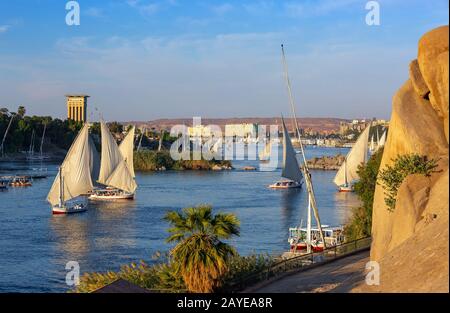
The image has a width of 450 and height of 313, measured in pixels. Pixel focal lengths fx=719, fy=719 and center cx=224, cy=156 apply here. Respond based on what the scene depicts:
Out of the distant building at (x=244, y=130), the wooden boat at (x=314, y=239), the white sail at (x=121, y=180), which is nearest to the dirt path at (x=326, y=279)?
the wooden boat at (x=314, y=239)

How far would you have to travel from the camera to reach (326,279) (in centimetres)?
1383

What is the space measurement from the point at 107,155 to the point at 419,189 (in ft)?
117

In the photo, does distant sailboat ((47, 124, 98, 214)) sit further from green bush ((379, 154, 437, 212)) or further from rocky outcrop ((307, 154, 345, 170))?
rocky outcrop ((307, 154, 345, 170))

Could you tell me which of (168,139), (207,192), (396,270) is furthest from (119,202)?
(168,139)

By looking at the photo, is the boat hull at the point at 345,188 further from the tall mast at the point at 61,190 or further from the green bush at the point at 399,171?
the green bush at the point at 399,171

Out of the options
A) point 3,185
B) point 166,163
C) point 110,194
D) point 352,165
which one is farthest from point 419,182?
point 166,163

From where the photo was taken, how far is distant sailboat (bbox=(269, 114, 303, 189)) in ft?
168

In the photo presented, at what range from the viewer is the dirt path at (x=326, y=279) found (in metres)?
12.6

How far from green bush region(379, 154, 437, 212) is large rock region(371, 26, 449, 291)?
125mm

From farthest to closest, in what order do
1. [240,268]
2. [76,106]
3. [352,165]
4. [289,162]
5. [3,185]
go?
1. [76,106]
2. [289,162]
3. [3,185]
4. [352,165]
5. [240,268]

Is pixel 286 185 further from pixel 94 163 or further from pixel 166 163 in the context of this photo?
pixel 166 163

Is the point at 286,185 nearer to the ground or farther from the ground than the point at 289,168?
nearer to the ground
